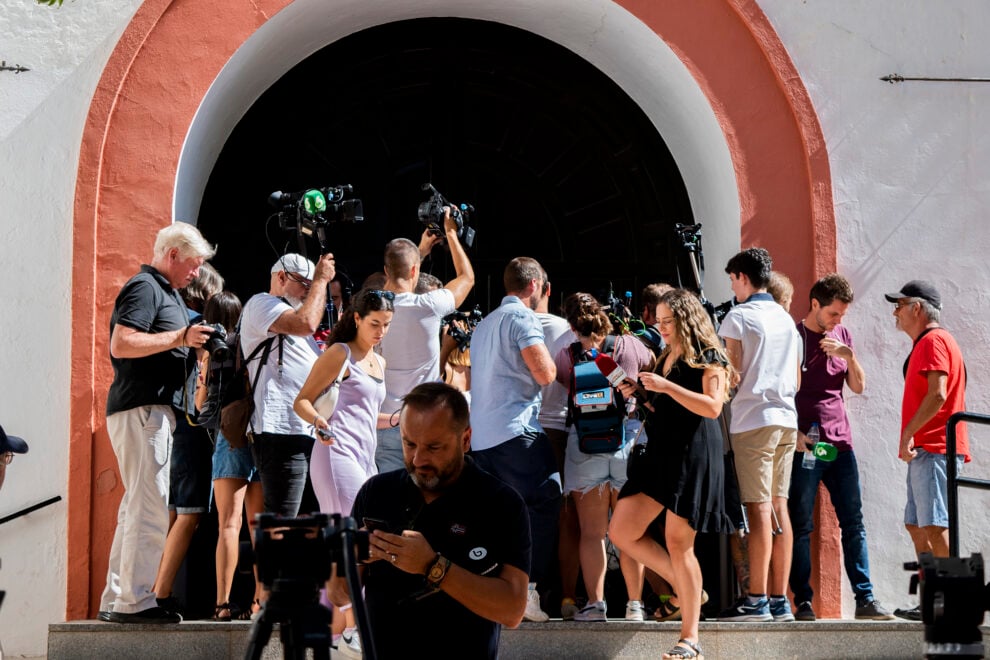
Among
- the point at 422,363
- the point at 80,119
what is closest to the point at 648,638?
the point at 422,363

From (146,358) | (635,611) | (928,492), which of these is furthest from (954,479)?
(146,358)

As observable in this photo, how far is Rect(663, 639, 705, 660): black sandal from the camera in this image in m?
5.93

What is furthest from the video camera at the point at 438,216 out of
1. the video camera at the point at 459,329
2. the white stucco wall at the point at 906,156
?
the white stucco wall at the point at 906,156

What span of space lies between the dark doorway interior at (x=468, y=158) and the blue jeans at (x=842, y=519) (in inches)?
77.0

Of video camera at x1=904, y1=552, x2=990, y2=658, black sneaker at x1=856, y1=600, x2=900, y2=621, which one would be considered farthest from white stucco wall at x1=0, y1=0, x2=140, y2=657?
video camera at x1=904, y1=552, x2=990, y2=658

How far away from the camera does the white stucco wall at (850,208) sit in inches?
277

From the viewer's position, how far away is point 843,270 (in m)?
7.45

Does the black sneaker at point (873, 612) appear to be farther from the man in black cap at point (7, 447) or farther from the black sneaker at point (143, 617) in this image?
the man in black cap at point (7, 447)

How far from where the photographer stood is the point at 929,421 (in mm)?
6695

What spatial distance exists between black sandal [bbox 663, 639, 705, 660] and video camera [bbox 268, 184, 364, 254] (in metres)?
2.66

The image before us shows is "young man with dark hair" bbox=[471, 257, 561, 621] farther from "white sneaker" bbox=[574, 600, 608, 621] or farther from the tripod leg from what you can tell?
the tripod leg

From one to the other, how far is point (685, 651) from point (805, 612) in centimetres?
124

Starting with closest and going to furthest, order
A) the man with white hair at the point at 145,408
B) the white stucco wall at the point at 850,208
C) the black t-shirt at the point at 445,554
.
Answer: the black t-shirt at the point at 445,554
the man with white hair at the point at 145,408
the white stucco wall at the point at 850,208

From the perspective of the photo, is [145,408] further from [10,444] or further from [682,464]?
[682,464]
